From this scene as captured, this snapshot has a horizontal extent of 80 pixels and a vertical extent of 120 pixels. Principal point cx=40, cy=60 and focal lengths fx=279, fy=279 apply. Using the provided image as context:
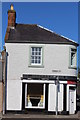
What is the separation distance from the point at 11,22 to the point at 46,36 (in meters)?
3.53

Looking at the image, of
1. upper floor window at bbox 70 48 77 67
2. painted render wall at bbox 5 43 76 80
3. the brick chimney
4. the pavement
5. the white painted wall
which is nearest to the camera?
the pavement

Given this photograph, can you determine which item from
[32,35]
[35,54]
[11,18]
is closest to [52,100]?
[35,54]

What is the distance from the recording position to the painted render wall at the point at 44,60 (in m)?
23.0

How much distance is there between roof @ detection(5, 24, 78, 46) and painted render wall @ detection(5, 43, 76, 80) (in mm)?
375

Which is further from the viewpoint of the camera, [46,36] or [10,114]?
[46,36]

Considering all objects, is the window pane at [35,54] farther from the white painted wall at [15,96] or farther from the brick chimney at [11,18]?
the brick chimney at [11,18]

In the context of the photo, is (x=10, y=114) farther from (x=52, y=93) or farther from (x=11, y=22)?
(x=11, y=22)

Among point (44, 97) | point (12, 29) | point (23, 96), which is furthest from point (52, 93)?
point (12, 29)

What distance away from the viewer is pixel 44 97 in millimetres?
22938

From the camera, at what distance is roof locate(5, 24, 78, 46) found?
2330 centimetres

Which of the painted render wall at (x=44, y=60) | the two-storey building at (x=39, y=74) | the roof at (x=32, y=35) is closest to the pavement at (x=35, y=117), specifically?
the two-storey building at (x=39, y=74)

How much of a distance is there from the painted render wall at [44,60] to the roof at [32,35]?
37 centimetres

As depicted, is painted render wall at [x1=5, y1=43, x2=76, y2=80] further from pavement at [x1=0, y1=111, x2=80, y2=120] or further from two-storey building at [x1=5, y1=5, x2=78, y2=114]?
pavement at [x1=0, y1=111, x2=80, y2=120]

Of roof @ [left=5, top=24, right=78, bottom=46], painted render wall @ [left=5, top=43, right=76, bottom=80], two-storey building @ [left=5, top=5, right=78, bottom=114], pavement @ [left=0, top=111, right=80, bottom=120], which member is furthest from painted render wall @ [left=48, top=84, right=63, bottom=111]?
roof @ [left=5, top=24, right=78, bottom=46]
